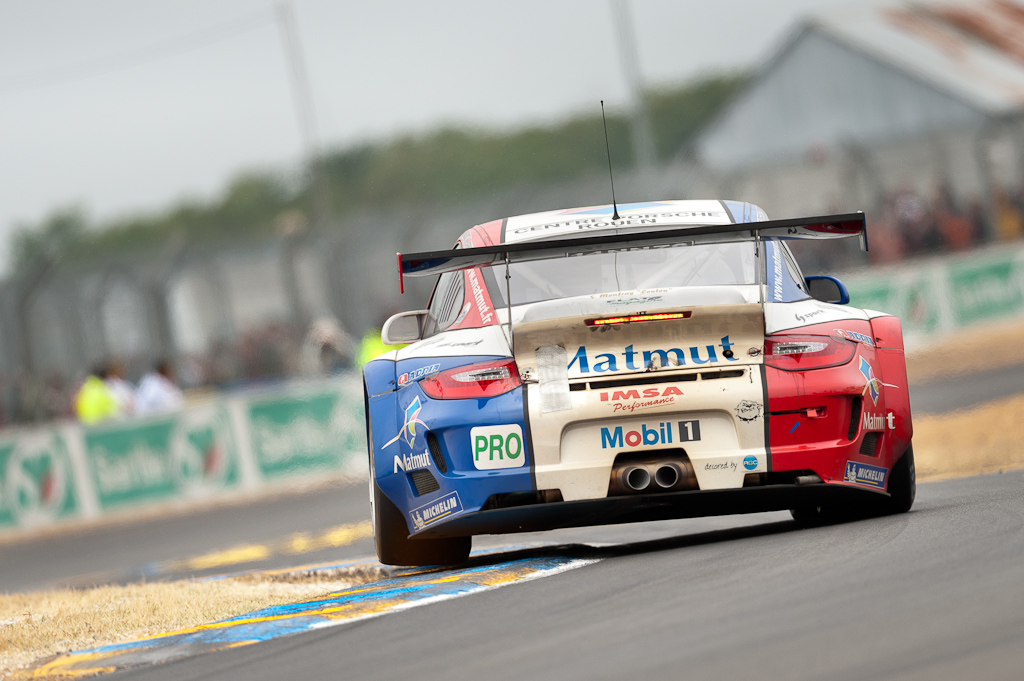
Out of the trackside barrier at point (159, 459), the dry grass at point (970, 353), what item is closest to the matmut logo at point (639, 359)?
the trackside barrier at point (159, 459)

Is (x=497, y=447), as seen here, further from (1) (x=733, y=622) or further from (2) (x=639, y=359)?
(1) (x=733, y=622)

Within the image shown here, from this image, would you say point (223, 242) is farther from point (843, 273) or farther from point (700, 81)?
point (700, 81)

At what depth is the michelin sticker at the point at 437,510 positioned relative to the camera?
5.36 meters

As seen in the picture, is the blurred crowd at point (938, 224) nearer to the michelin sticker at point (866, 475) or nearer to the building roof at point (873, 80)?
the building roof at point (873, 80)

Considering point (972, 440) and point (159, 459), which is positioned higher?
point (159, 459)

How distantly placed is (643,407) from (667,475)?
277 mm

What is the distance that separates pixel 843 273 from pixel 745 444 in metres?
18.0

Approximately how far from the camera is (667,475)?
205 inches

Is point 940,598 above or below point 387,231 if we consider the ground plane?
below

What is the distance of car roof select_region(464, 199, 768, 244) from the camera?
622cm

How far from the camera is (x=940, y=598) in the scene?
3.84m

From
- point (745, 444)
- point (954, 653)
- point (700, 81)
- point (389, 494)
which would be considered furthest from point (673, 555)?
point (700, 81)

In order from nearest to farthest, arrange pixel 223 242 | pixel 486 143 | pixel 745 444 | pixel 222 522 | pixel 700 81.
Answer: pixel 745 444, pixel 222 522, pixel 223 242, pixel 700 81, pixel 486 143

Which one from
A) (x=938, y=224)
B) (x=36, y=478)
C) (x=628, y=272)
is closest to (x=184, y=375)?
(x=36, y=478)
